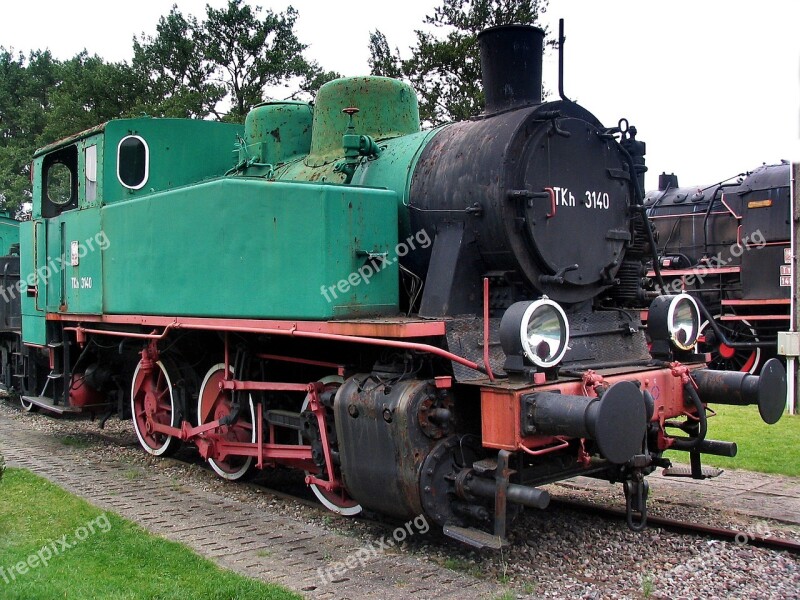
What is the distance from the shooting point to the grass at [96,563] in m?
4.05

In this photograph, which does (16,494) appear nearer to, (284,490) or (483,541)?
(284,490)

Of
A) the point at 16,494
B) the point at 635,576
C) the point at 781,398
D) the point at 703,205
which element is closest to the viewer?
the point at 635,576

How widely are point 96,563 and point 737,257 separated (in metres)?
12.4

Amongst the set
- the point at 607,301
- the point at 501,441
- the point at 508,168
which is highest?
the point at 508,168

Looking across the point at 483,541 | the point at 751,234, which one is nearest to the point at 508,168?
the point at 483,541

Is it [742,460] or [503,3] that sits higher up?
[503,3]

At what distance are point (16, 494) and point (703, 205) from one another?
12700 millimetres

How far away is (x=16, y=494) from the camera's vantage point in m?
6.20

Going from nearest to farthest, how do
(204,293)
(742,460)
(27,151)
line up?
(204,293)
(742,460)
(27,151)

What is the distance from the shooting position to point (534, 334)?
440 cm
